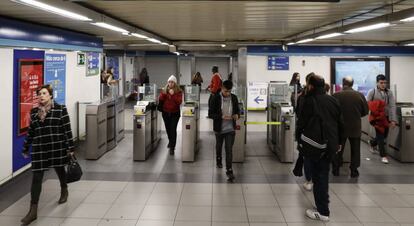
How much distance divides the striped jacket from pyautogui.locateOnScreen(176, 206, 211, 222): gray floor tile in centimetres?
140

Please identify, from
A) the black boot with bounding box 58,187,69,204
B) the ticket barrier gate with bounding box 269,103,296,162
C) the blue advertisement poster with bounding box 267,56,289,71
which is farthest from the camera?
the blue advertisement poster with bounding box 267,56,289,71

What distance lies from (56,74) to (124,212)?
366cm

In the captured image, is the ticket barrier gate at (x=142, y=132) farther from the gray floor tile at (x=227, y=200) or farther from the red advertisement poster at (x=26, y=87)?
the gray floor tile at (x=227, y=200)

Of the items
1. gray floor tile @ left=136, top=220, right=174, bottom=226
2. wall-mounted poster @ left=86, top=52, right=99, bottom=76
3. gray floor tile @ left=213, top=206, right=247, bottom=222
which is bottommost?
gray floor tile @ left=136, top=220, right=174, bottom=226

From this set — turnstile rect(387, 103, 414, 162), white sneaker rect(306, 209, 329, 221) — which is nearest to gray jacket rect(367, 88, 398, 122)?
turnstile rect(387, 103, 414, 162)

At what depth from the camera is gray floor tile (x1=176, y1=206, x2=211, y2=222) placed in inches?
168

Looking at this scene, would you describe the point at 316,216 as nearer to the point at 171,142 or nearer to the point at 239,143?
the point at 239,143

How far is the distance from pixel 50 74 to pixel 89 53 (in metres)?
2.02

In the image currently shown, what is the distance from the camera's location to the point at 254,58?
13.2m

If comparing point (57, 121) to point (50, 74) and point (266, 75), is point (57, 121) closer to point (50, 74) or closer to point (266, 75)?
point (50, 74)

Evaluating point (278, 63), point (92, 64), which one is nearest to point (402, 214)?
point (92, 64)

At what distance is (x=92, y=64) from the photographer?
9.05 m

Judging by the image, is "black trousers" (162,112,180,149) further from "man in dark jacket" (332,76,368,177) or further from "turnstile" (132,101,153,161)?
"man in dark jacket" (332,76,368,177)

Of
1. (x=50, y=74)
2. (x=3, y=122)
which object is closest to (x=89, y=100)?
(x=50, y=74)
